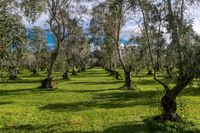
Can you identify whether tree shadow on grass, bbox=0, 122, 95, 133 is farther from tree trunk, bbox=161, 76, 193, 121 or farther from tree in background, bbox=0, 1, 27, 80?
tree trunk, bbox=161, 76, 193, 121

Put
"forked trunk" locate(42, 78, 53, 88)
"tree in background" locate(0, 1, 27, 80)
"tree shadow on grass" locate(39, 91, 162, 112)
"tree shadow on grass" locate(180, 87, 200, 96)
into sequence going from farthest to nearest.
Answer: "forked trunk" locate(42, 78, 53, 88), "tree shadow on grass" locate(180, 87, 200, 96), "tree shadow on grass" locate(39, 91, 162, 112), "tree in background" locate(0, 1, 27, 80)

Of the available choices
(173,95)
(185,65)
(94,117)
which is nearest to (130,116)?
(94,117)

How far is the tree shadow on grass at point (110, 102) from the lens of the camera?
39.4 metres

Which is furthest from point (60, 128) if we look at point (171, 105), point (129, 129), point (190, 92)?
point (190, 92)

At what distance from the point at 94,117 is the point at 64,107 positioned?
265 inches

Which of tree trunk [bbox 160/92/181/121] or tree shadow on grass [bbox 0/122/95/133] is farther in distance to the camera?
tree trunk [bbox 160/92/181/121]

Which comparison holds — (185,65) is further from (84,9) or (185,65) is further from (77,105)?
(84,9)

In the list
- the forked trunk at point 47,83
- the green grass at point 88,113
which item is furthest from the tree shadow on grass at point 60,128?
the forked trunk at point 47,83

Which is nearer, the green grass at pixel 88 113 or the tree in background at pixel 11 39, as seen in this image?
the tree in background at pixel 11 39

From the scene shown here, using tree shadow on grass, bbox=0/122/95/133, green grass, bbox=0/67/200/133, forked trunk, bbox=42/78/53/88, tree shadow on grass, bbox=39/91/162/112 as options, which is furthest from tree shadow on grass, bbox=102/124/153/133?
forked trunk, bbox=42/78/53/88

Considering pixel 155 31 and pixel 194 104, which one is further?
pixel 194 104

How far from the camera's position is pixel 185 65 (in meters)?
28.1

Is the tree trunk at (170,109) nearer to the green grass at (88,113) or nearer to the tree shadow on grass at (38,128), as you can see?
the green grass at (88,113)

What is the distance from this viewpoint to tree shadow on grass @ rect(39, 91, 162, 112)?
3942cm
